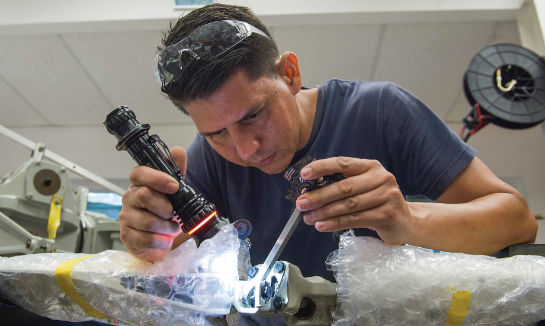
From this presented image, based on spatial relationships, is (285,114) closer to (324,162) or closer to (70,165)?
(324,162)

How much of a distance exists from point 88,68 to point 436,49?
2.88 m

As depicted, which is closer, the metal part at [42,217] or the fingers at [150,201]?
the fingers at [150,201]

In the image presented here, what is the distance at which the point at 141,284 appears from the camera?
629 millimetres

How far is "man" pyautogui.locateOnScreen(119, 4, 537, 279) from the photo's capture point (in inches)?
25.0

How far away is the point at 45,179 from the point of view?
77.7 inches

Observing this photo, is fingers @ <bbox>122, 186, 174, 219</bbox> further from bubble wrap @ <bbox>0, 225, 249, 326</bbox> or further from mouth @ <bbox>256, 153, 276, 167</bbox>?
mouth @ <bbox>256, 153, 276, 167</bbox>

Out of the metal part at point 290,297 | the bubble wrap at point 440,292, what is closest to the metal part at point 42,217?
the metal part at point 290,297

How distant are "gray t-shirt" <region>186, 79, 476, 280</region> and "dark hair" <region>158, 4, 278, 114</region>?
→ 262mm

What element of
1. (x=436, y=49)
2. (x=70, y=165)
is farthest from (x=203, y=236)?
(x=436, y=49)

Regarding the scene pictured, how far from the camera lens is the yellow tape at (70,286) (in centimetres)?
63

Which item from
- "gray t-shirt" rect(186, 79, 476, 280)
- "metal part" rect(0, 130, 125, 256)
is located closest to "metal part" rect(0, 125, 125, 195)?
"metal part" rect(0, 130, 125, 256)

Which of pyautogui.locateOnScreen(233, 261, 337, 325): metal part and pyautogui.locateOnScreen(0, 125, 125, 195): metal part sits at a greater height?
pyautogui.locateOnScreen(0, 125, 125, 195): metal part

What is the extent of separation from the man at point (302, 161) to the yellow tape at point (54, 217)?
118 cm

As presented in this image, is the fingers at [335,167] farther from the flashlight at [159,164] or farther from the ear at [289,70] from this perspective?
the ear at [289,70]
